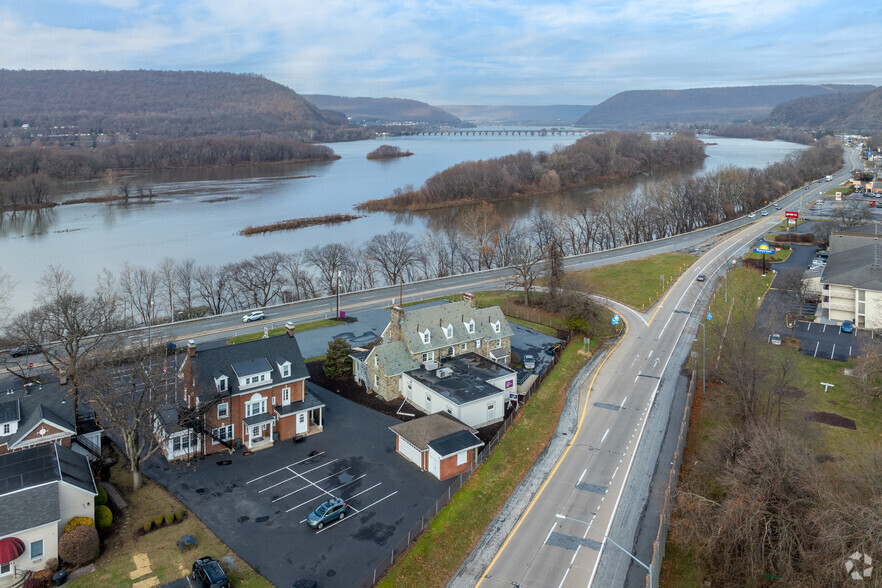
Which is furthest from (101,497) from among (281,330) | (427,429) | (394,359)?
(281,330)

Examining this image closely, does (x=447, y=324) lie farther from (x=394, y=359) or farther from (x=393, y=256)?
(x=393, y=256)

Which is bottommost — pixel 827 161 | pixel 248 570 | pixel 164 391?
pixel 248 570

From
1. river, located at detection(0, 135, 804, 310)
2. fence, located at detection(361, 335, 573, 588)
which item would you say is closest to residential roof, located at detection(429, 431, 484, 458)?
fence, located at detection(361, 335, 573, 588)

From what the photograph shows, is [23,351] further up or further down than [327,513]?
further up

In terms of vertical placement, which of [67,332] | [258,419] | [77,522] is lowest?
[77,522]

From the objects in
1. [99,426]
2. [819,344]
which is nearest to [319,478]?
[99,426]

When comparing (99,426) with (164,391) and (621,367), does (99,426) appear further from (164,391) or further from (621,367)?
(621,367)

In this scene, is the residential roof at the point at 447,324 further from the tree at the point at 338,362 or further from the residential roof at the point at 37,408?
the residential roof at the point at 37,408
